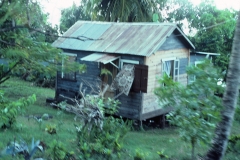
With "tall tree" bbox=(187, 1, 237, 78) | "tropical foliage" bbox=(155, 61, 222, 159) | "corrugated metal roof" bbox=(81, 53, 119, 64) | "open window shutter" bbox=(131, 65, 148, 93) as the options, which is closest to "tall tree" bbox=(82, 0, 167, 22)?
"tall tree" bbox=(187, 1, 237, 78)

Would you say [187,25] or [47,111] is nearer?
[47,111]

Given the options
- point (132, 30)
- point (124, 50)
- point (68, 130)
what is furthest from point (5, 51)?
point (132, 30)

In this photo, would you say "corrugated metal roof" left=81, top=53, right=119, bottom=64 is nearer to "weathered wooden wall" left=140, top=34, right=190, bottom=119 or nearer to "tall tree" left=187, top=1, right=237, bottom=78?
"weathered wooden wall" left=140, top=34, right=190, bottom=119

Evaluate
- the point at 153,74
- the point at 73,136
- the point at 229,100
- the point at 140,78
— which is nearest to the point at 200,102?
the point at 229,100

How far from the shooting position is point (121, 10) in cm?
2255

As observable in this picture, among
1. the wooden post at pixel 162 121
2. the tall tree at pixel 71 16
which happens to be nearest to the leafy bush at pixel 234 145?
the wooden post at pixel 162 121

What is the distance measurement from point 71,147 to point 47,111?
814 cm

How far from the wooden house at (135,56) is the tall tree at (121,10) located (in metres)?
4.81

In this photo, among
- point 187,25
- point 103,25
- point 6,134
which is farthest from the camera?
point 187,25

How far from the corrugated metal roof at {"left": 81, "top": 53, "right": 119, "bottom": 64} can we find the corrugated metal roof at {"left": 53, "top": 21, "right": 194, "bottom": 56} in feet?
0.73

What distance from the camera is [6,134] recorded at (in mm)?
9711

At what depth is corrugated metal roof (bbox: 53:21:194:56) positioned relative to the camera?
15.3 metres

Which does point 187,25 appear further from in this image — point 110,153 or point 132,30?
point 110,153

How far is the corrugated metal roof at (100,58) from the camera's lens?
15055 mm
